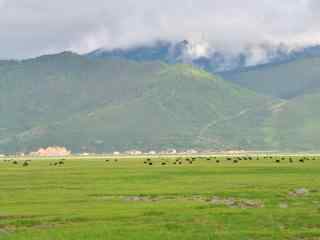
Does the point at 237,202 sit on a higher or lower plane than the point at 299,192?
lower

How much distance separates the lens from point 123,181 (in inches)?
3593

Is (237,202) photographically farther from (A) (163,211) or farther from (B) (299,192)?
(B) (299,192)

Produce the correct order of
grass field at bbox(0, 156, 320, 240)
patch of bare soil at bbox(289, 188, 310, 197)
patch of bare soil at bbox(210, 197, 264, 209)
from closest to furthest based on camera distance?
grass field at bbox(0, 156, 320, 240) < patch of bare soil at bbox(210, 197, 264, 209) < patch of bare soil at bbox(289, 188, 310, 197)

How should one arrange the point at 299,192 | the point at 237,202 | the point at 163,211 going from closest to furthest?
the point at 163,211
the point at 237,202
the point at 299,192

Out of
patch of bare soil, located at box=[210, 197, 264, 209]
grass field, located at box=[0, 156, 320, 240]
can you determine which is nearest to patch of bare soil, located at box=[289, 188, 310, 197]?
grass field, located at box=[0, 156, 320, 240]

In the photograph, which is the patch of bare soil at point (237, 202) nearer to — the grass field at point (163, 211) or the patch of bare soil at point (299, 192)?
the grass field at point (163, 211)

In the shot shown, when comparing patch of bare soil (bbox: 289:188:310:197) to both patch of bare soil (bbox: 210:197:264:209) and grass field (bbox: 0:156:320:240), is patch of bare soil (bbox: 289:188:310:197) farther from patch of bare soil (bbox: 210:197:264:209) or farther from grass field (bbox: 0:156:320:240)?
patch of bare soil (bbox: 210:197:264:209)

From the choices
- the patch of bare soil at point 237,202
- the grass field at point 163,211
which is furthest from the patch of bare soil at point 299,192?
the patch of bare soil at point 237,202

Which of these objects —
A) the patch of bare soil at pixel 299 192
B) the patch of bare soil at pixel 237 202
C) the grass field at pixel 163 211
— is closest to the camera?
the grass field at pixel 163 211

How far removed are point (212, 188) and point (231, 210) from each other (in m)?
21.7

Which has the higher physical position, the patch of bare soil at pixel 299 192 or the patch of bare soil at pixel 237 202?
the patch of bare soil at pixel 299 192

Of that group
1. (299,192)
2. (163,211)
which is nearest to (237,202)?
(163,211)

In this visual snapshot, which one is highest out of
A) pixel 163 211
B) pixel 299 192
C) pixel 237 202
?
pixel 299 192

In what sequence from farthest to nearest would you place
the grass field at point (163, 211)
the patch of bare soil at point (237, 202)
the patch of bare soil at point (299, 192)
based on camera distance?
the patch of bare soil at point (299, 192)
the patch of bare soil at point (237, 202)
the grass field at point (163, 211)
